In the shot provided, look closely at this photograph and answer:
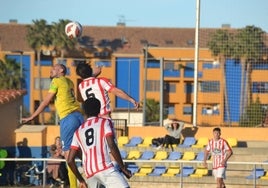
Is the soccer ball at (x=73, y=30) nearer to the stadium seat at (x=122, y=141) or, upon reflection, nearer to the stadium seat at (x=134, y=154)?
the stadium seat at (x=134, y=154)

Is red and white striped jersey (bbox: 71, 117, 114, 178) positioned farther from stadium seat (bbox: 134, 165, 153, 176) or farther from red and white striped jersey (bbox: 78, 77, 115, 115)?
stadium seat (bbox: 134, 165, 153, 176)

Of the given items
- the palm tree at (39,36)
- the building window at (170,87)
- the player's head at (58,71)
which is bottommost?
the building window at (170,87)

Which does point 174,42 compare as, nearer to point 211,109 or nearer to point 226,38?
point 226,38

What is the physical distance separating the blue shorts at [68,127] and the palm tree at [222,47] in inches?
766

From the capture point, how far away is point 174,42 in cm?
8056

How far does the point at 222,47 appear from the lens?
3978 centimetres

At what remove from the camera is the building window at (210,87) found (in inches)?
1233

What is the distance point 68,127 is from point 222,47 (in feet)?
96.0

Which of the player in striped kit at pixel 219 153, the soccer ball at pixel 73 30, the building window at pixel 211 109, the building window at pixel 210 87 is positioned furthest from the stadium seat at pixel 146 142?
the soccer ball at pixel 73 30

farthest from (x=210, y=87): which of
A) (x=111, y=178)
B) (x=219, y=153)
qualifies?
(x=111, y=178)

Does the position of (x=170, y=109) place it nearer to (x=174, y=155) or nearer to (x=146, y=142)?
(x=146, y=142)

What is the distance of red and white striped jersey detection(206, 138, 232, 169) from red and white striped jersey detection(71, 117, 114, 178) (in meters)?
9.44

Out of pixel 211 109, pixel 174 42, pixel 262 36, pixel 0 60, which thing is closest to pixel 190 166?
pixel 211 109

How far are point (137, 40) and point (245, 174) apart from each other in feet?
189
